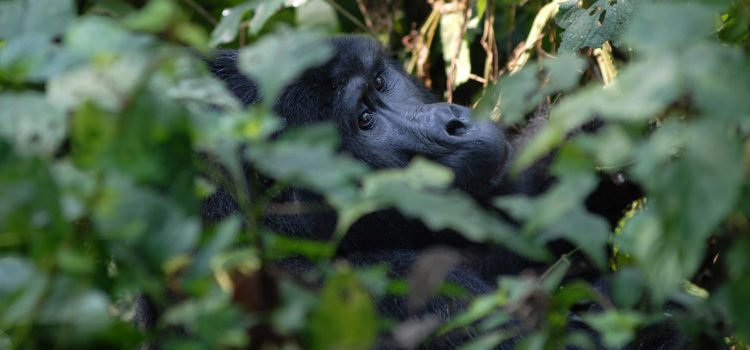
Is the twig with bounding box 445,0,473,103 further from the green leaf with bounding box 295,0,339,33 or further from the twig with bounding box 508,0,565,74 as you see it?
the green leaf with bounding box 295,0,339,33

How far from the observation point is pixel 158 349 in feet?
8.45

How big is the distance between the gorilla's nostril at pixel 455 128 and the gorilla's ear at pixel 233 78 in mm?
553

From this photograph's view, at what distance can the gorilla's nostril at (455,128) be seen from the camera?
9.25 feet

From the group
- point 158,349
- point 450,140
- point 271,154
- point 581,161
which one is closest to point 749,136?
point 581,161

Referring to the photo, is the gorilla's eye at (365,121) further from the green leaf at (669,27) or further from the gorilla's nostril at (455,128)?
the green leaf at (669,27)

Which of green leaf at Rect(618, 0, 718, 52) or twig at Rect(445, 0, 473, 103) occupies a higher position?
green leaf at Rect(618, 0, 718, 52)

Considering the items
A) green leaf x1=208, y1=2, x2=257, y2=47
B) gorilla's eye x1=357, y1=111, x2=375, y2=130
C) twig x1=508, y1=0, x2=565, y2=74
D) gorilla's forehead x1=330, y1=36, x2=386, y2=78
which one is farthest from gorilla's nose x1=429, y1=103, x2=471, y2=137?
green leaf x1=208, y1=2, x2=257, y2=47

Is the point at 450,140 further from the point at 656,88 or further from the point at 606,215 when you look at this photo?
the point at 656,88

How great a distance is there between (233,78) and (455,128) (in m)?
0.67

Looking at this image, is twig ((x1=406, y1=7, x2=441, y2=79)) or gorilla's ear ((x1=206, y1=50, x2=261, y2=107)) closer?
gorilla's ear ((x1=206, y1=50, x2=261, y2=107))

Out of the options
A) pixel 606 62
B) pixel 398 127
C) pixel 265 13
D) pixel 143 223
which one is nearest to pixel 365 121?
pixel 398 127

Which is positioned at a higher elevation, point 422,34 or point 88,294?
point 88,294

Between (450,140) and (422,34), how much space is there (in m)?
1.03

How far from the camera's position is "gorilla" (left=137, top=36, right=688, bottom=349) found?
276 centimetres
